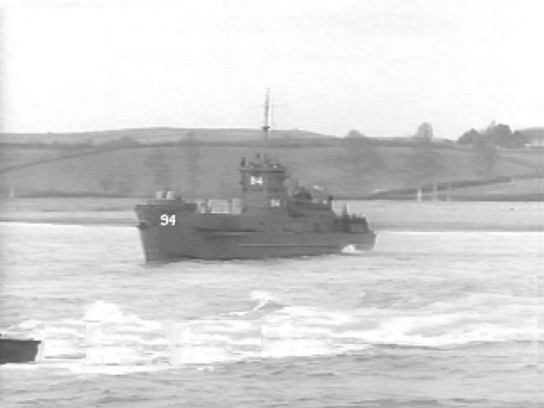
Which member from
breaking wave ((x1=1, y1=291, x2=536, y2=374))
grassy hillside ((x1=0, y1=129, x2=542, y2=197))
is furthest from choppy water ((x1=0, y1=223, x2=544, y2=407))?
grassy hillside ((x1=0, y1=129, x2=542, y2=197))

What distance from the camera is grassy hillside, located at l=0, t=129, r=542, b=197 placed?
5.23 metres

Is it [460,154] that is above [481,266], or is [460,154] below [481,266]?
above

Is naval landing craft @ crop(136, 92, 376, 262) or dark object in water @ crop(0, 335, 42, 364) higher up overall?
naval landing craft @ crop(136, 92, 376, 262)

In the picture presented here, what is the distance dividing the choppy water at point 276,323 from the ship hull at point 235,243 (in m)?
0.04

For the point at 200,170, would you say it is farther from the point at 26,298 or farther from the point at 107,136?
the point at 26,298

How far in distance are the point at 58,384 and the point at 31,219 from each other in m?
0.63

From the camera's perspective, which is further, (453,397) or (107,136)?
(107,136)

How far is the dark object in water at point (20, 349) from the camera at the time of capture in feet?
16.7

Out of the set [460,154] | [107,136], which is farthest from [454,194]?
[107,136]

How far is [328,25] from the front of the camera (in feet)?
17.1

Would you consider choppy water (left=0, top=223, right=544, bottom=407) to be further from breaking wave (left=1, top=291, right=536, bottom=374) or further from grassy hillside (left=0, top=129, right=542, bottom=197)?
grassy hillside (left=0, top=129, right=542, bottom=197)

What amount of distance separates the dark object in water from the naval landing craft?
52 centimetres

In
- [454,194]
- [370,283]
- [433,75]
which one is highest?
[433,75]

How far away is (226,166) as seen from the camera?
17.3ft
